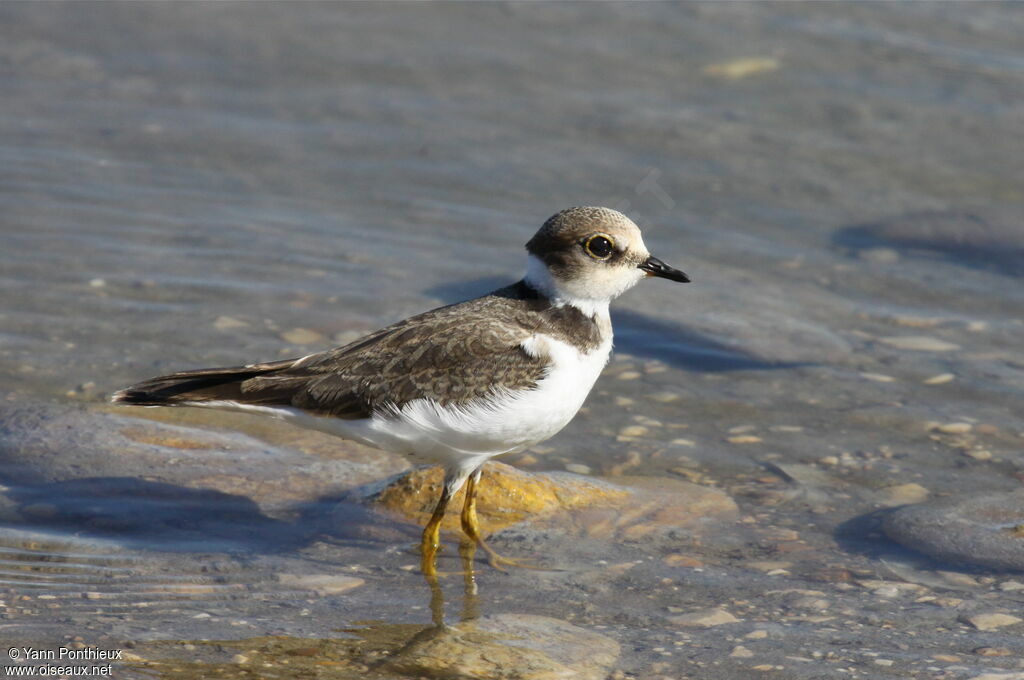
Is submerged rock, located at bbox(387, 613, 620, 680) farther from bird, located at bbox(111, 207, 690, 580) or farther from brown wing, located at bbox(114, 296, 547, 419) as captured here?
brown wing, located at bbox(114, 296, 547, 419)

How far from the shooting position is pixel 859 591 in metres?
6.09

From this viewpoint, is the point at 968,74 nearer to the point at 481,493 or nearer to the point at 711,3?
the point at 711,3

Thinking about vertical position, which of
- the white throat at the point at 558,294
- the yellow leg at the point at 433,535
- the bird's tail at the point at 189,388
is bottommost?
the yellow leg at the point at 433,535

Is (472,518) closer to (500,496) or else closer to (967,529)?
(500,496)

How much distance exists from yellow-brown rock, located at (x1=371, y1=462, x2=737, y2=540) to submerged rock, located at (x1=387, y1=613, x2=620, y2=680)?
0.96 m

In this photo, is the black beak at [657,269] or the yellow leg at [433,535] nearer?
the yellow leg at [433,535]

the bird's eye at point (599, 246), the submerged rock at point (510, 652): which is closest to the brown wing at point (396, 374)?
the bird's eye at point (599, 246)

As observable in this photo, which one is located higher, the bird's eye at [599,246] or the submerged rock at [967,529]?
the bird's eye at [599,246]

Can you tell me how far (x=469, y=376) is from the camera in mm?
6133

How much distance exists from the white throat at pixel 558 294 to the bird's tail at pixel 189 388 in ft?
4.82

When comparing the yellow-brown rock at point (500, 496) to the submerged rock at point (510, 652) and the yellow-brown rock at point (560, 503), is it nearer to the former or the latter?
the yellow-brown rock at point (560, 503)

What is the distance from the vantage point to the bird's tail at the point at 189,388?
6203 millimetres

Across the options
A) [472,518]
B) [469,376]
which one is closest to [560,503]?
[472,518]

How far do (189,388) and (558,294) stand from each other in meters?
1.88
